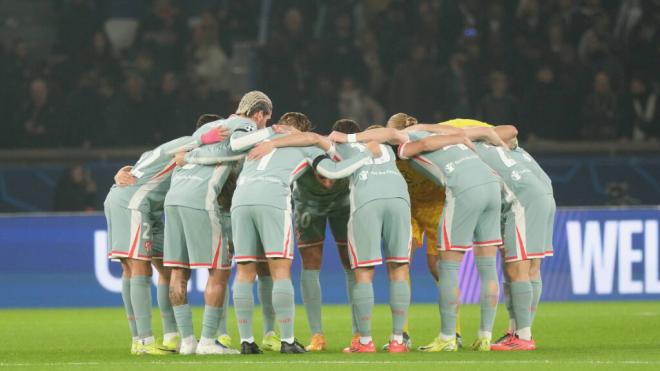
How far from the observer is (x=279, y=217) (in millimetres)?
A: 10820

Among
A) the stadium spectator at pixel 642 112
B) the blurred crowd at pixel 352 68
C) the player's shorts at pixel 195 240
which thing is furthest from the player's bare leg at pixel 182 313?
the stadium spectator at pixel 642 112

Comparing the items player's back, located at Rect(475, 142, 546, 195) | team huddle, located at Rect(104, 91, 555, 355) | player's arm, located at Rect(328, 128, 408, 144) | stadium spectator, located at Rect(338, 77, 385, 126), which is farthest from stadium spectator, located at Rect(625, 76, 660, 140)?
player's arm, located at Rect(328, 128, 408, 144)

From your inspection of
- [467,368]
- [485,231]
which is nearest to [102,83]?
[485,231]

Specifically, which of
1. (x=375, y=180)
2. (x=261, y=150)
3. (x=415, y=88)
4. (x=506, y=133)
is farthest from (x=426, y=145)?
(x=415, y=88)

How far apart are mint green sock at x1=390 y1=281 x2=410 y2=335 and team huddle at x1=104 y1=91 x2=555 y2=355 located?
0.5 inches

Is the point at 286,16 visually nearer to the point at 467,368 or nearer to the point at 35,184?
the point at 35,184

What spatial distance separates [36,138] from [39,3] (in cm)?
341

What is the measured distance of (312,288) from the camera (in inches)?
463

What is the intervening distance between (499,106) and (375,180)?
987 centimetres

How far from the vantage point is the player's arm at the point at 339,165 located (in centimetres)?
1088

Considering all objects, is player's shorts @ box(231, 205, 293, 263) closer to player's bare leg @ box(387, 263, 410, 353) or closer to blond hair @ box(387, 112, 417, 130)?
player's bare leg @ box(387, 263, 410, 353)

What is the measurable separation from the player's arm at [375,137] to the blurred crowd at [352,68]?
9.37m

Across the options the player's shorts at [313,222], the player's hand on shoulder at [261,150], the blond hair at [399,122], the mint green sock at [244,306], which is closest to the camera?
the mint green sock at [244,306]

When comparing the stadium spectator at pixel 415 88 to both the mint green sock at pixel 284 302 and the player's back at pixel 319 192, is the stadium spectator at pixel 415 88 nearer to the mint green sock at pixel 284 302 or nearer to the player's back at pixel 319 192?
the player's back at pixel 319 192
